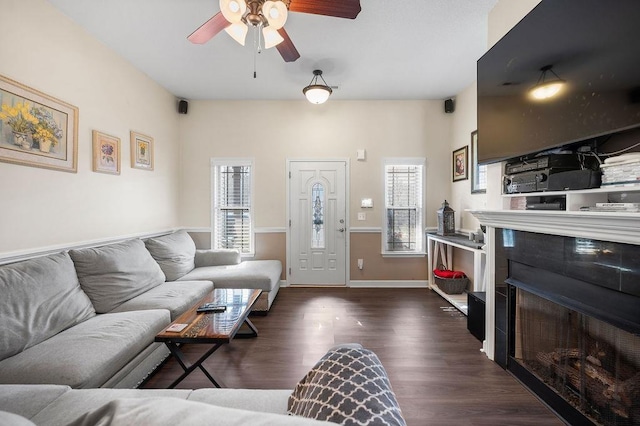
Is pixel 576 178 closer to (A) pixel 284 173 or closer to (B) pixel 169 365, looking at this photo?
(B) pixel 169 365

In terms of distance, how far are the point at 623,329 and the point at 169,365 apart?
2.98 m

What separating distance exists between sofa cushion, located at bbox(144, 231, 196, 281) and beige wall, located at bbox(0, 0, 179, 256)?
35 cm

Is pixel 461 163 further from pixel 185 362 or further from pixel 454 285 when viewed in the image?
pixel 185 362

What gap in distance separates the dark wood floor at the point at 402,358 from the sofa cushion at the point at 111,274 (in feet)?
2.39

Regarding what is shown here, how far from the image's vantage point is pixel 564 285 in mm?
1730

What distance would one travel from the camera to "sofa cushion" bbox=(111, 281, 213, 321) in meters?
2.39

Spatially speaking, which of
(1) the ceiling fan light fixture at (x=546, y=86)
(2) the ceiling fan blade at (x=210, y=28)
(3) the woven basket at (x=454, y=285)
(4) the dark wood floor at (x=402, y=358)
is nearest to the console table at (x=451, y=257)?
(3) the woven basket at (x=454, y=285)

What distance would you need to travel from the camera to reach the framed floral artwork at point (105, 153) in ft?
9.56

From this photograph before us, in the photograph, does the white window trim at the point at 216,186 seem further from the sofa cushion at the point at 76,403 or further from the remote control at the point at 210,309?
the sofa cushion at the point at 76,403

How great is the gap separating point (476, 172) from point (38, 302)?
14.8ft

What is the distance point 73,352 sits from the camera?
161 centimetres

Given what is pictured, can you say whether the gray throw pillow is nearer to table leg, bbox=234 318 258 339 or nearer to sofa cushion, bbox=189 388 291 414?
sofa cushion, bbox=189 388 291 414

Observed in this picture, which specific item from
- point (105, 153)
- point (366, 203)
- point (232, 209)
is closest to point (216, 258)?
point (232, 209)

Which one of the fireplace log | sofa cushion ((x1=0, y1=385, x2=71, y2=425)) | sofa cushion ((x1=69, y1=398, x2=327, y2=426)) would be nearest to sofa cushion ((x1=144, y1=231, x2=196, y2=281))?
sofa cushion ((x1=0, y1=385, x2=71, y2=425))
